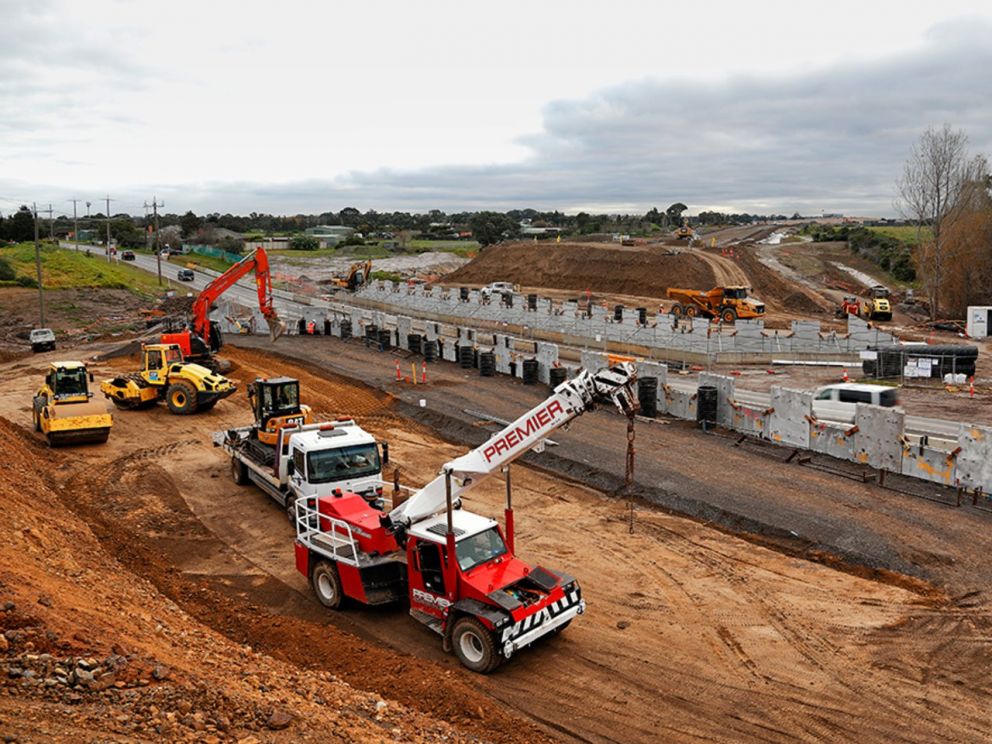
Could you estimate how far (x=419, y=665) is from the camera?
418 inches

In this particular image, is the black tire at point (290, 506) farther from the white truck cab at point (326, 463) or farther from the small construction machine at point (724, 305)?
the small construction machine at point (724, 305)

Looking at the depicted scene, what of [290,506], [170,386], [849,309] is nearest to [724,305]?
[849,309]

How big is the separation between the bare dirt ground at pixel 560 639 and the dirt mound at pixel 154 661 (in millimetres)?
43

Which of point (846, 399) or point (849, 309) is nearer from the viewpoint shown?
point (846, 399)

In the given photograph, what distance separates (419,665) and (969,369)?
92.3ft

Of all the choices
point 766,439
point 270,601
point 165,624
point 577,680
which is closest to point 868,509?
point 766,439

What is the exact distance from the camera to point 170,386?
86.0ft

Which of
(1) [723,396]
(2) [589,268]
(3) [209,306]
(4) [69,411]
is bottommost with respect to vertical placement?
(4) [69,411]

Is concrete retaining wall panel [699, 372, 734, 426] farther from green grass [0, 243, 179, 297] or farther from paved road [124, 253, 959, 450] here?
green grass [0, 243, 179, 297]

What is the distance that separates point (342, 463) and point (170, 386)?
1382 centimetres

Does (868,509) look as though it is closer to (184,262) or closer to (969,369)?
(969,369)

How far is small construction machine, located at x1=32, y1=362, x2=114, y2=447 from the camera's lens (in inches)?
858

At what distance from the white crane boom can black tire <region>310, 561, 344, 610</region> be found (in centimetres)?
172

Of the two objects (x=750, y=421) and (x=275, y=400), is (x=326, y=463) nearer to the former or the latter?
(x=275, y=400)
